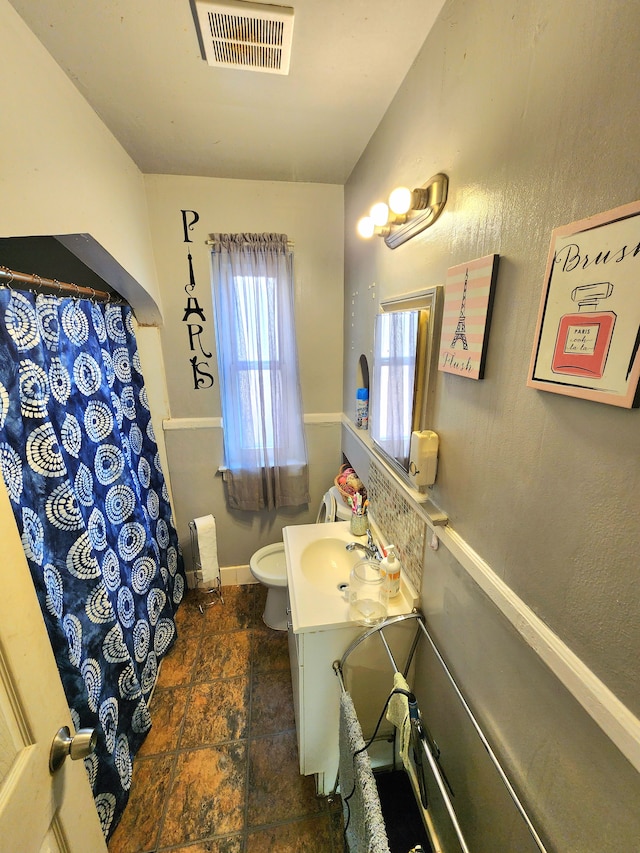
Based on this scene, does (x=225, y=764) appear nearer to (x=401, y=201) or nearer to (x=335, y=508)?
(x=335, y=508)

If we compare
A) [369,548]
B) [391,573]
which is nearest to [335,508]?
[369,548]

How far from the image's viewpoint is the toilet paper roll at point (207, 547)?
7.05 feet

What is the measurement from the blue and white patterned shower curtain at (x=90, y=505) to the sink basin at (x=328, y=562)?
2.65ft

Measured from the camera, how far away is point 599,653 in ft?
1.72

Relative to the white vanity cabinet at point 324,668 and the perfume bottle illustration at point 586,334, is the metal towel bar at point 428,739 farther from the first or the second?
the perfume bottle illustration at point 586,334

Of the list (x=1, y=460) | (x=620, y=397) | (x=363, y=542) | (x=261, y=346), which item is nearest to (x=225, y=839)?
(x=363, y=542)

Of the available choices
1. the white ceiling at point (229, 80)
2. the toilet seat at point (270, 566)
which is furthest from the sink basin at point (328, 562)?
the white ceiling at point (229, 80)

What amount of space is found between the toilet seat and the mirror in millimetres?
1019

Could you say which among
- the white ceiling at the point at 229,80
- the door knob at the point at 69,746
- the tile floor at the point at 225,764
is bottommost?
the tile floor at the point at 225,764

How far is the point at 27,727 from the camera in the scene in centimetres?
59

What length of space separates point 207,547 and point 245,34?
7.57 feet

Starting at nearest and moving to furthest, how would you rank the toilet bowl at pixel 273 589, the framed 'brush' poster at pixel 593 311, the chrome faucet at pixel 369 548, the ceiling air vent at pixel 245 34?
the framed 'brush' poster at pixel 593 311 < the ceiling air vent at pixel 245 34 < the chrome faucet at pixel 369 548 < the toilet bowl at pixel 273 589

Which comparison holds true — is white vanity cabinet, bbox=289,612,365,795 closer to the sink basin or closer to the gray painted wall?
the sink basin

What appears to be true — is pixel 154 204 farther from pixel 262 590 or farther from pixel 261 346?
pixel 262 590
